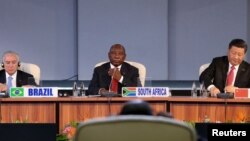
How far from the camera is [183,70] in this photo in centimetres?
826

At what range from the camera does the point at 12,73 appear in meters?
6.45

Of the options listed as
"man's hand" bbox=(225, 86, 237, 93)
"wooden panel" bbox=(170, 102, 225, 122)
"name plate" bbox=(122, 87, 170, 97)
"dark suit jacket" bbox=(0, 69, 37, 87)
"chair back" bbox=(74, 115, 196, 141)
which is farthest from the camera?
"dark suit jacket" bbox=(0, 69, 37, 87)

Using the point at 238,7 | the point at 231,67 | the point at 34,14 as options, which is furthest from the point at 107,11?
the point at 231,67

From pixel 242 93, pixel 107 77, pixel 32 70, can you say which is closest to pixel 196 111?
pixel 242 93

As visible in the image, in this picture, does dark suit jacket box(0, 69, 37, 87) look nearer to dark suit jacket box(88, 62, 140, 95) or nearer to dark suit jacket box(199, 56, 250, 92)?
dark suit jacket box(88, 62, 140, 95)

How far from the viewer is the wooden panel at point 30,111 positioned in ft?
17.8

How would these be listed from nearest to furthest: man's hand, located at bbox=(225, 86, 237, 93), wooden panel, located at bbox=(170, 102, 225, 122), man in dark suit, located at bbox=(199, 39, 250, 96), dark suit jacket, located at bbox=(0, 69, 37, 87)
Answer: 1. wooden panel, located at bbox=(170, 102, 225, 122)
2. man's hand, located at bbox=(225, 86, 237, 93)
3. man in dark suit, located at bbox=(199, 39, 250, 96)
4. dark suit jacket, located at bbox=(0, 69, 37, 87)

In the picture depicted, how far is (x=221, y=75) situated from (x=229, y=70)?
0.10 meters

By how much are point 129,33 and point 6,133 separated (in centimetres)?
461

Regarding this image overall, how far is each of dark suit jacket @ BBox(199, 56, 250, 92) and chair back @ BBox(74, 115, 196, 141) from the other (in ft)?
13.5

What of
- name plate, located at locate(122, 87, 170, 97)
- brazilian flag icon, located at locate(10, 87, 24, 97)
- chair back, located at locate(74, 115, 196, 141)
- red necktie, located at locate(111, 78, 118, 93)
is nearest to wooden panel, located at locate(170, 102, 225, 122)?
name plate, located at locate(122, 87, 170, 97)

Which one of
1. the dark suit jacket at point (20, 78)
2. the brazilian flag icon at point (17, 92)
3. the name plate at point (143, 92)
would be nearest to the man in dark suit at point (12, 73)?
the dark suit jacket at point (20, 78)

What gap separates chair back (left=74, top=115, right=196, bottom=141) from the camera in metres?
2.14

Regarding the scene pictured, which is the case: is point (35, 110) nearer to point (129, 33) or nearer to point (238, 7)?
point (129, 33)
